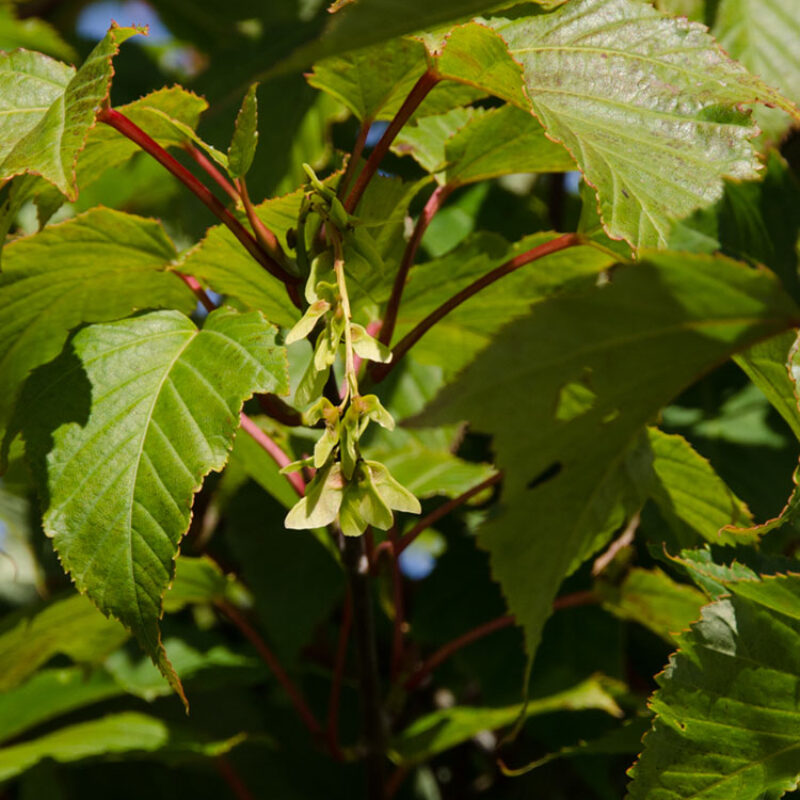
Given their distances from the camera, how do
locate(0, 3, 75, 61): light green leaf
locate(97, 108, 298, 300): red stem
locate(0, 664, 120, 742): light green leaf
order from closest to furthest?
locate(97, 108, 298, 300): red stem, locate(0, 664, 120, 742): light green leaf, locate(0, 3, 75, 61): light green leaf

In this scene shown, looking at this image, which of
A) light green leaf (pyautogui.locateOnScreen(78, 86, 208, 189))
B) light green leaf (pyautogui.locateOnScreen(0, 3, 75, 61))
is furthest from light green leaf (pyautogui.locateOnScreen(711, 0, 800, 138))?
light green leaf (pyautogui.locateOnScreen(0, 3, 75, 61))

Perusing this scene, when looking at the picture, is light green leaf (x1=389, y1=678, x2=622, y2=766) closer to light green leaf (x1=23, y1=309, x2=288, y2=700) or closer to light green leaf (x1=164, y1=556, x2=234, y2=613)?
light green leaf (x1=164, y1=556, x2=234, y2=613)

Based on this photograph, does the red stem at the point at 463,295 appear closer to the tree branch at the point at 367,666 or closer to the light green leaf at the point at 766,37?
the tree branch at the point at 367,666

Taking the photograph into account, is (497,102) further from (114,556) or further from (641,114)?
(114,556)

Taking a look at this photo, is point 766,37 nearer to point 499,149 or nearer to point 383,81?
point 499,149

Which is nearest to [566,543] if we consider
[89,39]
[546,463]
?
[546,463]

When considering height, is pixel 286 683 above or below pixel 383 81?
below

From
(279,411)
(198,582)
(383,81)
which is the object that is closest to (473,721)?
(198,582)
